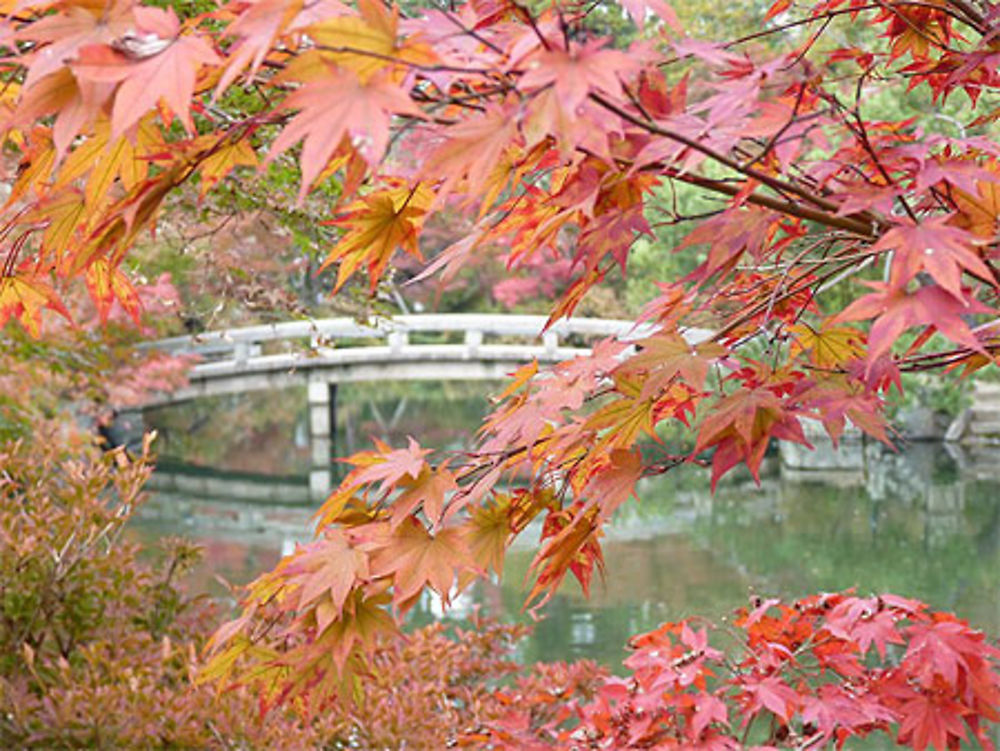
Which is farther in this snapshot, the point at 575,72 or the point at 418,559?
the point at 418,559

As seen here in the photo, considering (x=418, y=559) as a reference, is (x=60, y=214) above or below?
above

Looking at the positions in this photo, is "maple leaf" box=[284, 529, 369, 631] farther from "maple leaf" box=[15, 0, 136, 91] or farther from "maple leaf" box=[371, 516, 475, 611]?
"maple leaf" box=[15, 0, 136, 91]

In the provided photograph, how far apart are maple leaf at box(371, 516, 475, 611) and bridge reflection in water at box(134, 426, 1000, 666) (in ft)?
14.1

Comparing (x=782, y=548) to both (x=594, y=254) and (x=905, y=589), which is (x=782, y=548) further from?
(x=594, y=254)

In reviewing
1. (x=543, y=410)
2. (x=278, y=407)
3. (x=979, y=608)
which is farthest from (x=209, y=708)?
(x=278, y=407)

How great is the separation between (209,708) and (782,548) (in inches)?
241

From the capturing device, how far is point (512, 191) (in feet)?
4.22

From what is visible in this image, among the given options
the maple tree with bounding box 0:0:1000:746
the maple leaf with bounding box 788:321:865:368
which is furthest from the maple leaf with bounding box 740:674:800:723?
the maple leaf with bounding box 788:321:865:368

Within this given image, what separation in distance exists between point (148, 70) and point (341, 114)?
6.0 inches

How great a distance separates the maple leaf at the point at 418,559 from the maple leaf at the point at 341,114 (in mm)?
523

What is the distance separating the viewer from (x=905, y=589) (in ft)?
22.3

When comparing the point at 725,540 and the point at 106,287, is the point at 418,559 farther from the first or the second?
the point at 725,540

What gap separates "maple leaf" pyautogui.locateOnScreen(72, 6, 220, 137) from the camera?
0.77m

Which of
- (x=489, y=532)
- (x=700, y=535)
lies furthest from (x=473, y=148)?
(x=700, y=535)
